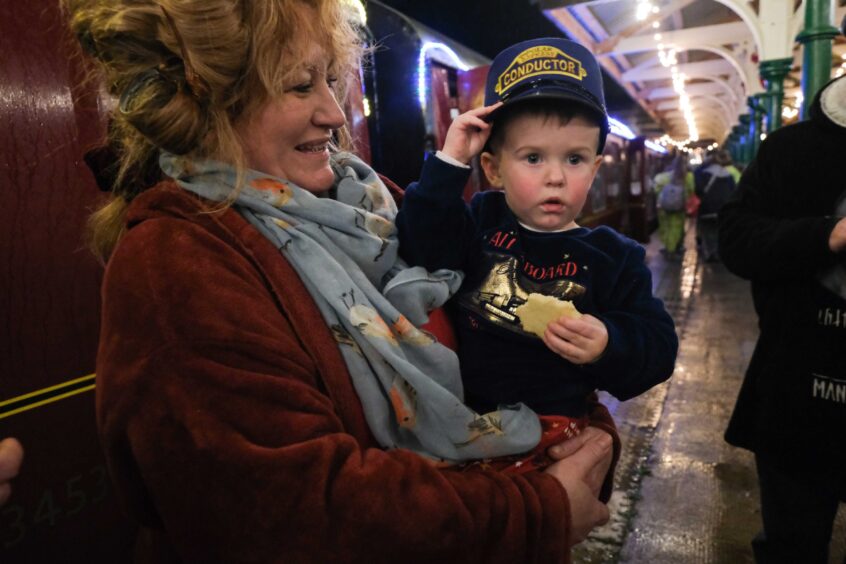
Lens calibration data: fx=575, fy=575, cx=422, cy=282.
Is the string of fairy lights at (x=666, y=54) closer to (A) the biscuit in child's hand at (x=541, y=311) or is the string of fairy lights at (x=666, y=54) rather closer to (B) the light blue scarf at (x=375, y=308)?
(A) the biscuit in child's hand at (x=541, y=311)

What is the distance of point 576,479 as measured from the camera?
3.55 feet

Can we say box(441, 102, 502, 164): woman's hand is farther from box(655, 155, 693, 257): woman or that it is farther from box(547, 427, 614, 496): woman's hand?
box(655, 155, 693, 257): woman

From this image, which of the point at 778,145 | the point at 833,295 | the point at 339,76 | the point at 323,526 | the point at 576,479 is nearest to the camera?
the point at 323,526

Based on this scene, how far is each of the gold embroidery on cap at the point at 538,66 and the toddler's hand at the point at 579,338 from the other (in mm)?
566

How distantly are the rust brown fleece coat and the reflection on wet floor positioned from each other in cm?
210

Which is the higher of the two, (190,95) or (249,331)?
(190,95)

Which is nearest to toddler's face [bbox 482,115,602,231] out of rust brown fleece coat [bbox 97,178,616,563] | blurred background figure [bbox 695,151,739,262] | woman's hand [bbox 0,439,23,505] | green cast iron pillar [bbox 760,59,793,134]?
rust brown fleece coat [bbox 97,178,616,563]

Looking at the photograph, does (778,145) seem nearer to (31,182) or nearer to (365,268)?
(365,268)

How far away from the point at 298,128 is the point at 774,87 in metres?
7.84

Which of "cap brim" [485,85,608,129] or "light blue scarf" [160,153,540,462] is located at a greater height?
"cap brim" [485,85,608,129]

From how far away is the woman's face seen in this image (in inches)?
41.6

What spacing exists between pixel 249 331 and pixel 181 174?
35 centimetres

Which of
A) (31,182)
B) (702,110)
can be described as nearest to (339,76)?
(31,182)

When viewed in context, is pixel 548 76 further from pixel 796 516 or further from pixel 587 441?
pixel 796 516
